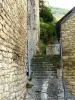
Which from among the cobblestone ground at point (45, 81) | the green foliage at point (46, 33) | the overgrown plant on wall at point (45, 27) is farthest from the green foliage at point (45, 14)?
the cobblestone ground at point (45, 81)

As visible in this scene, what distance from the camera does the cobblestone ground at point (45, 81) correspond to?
7.46 meters

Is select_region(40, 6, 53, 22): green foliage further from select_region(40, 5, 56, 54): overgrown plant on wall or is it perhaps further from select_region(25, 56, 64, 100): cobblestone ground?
select_region(25, 56, 64, 100): cobblestone ground

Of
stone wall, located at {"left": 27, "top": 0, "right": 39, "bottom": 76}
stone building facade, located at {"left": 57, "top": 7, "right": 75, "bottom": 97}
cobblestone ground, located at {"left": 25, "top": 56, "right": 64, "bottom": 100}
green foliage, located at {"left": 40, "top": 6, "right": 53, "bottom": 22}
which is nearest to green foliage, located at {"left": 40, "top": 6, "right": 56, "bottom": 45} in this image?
green foliage, located at {"left": 40, "top": 6, "right": 53, "bottom": 22}

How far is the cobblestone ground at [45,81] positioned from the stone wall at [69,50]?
0.39 metres

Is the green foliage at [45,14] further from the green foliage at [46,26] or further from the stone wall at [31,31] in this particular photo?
the stone wall at [31,31]

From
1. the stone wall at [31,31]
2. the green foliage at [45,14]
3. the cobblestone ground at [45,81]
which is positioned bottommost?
the cobblestone ground at [45,81]

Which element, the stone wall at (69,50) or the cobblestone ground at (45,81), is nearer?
the cobblestone ground at (45,81)

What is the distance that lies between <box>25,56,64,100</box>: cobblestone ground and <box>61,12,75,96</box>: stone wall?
39 centimetres

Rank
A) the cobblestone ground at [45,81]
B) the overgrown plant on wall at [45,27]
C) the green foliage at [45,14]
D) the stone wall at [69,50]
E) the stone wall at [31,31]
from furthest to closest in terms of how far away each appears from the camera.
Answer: the green foliage at [45,14] → the overgrown plant on wall at [45,27] → the stone wall at [31,31] → the stone wall at [69,50] → the cobblestone ground at [45,81]

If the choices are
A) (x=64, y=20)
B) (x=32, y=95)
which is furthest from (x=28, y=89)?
(x=64, y=20)

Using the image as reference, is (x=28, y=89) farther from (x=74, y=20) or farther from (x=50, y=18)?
(x=50, y=18)

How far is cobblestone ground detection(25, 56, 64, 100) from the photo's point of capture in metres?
7.46

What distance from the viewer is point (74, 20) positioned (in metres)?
8.90

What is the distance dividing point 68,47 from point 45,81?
1.63 m
